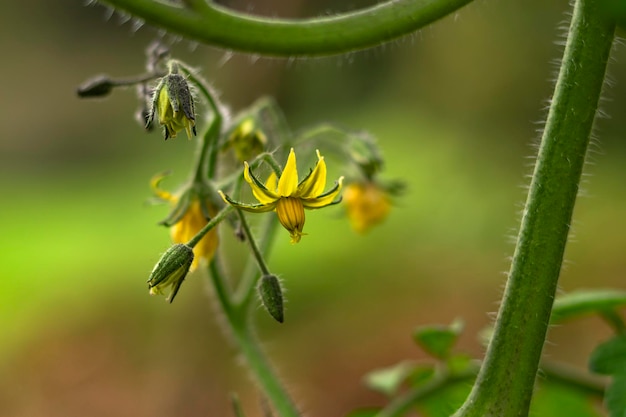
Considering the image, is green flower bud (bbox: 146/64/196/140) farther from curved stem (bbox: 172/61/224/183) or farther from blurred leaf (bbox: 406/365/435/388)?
blurred leaf (bbox: 406/365/435/388)

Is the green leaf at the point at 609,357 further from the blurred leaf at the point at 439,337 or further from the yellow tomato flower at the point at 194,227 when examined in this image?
the yellow tomato flower at the point at 194,227

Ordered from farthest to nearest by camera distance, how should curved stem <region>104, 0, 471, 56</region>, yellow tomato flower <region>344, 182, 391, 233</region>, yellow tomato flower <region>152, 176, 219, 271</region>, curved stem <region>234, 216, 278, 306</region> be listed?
yellow tomato flower <region>344, 182, 391, 233</region> < curved stem <region>234, 216, 278, 306</region> < yellow tomato flower <region>152, 176, 219, 271</region> < curved stem <region>104, 0, 471, 56</region>

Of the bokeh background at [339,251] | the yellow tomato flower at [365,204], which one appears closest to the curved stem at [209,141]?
the yellow tomato flower at [365,204]

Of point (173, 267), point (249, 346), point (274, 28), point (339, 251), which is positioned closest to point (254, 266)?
point (249, 346)

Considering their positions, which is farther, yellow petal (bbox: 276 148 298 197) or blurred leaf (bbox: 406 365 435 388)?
blurred leaf (bbox: 406 365 435 388)

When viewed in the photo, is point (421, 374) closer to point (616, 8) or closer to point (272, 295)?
point (272, 295)

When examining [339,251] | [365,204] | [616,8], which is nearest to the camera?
[616,8]

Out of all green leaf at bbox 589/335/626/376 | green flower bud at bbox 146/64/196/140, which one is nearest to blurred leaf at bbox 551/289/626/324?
green leaf at bbox 589/335/626/376
